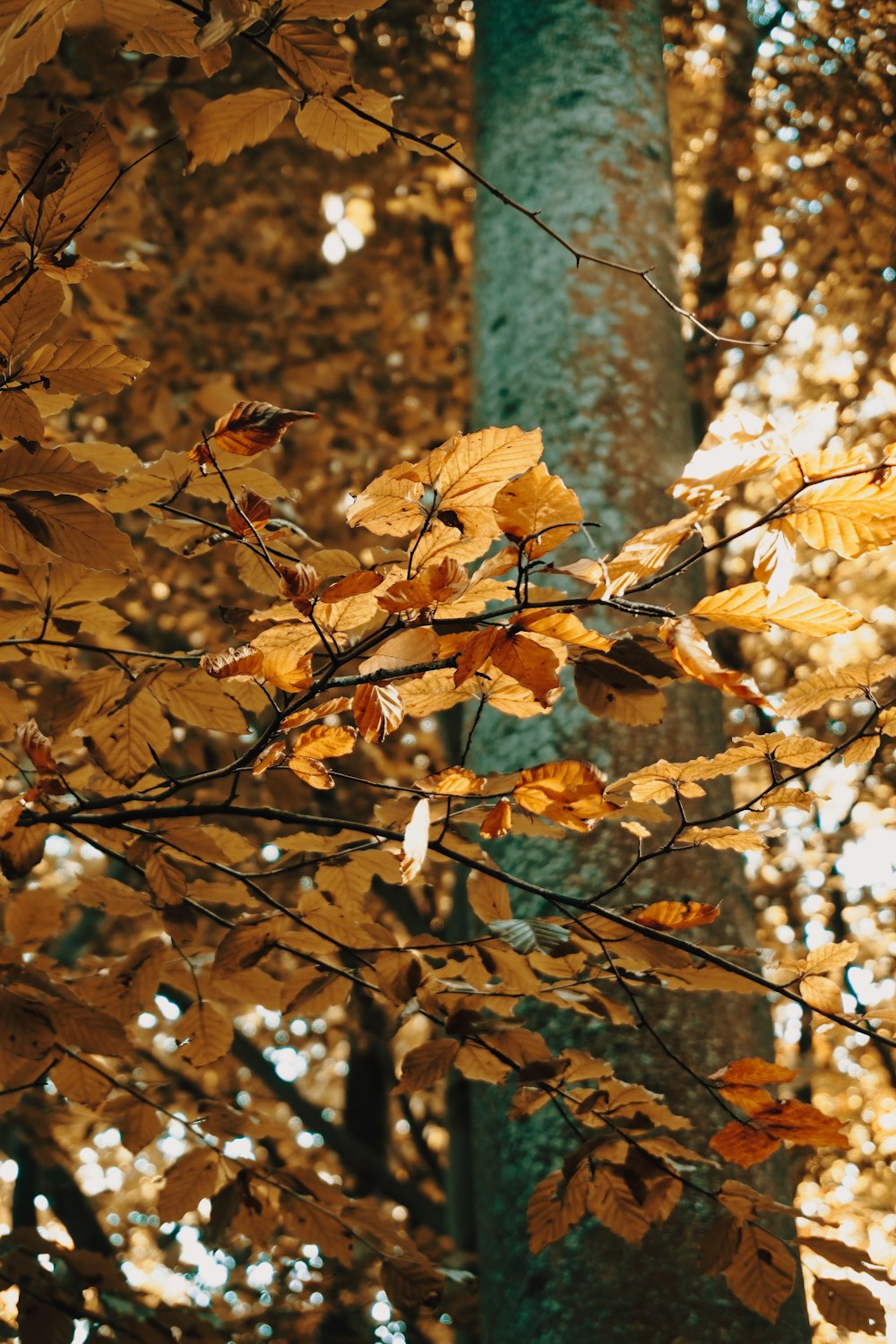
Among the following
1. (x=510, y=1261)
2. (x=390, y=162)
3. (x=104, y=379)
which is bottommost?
(x=510, y=1261)

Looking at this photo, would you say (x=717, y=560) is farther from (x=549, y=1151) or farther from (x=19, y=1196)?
(x=19, y=1196)

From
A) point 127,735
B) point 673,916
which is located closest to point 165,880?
point 127,735

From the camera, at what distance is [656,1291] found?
4.08ft

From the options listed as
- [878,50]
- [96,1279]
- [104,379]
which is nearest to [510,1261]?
[96,1279]

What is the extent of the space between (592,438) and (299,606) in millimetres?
1208

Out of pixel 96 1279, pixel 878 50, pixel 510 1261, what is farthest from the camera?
pixel 878 50

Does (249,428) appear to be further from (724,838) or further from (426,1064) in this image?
(426,1064)

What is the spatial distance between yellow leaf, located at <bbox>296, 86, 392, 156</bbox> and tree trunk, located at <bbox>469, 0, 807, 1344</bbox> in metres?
0.87

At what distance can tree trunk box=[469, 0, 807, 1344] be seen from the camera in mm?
1285

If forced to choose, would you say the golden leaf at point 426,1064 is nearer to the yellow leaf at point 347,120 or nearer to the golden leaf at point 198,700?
the golden leaf at point 198,700

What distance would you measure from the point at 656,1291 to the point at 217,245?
470 centimetres

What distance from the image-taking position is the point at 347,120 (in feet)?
3.36

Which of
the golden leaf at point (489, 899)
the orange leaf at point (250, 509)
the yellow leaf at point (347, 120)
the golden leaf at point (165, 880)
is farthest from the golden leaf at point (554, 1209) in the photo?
the yellow leaf at point (347, 120)

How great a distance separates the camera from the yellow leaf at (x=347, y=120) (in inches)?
38.3
